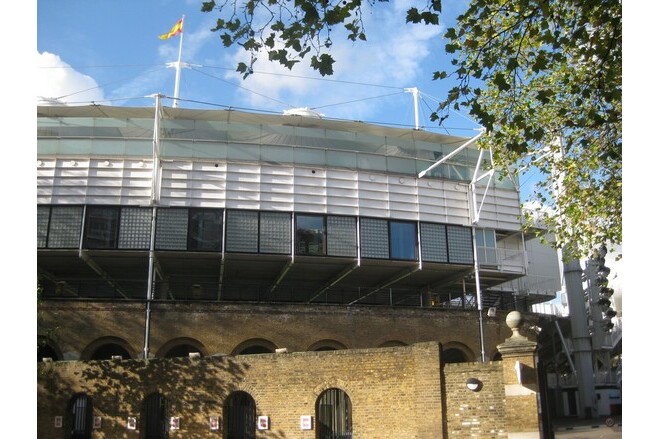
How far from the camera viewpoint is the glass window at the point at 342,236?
90.0 ft

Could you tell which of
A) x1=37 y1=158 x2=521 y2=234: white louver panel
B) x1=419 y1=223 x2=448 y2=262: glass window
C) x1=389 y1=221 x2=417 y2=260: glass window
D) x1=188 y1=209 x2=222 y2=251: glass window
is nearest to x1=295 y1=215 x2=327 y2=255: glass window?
x1=37 y1=158 x2=521 y2=234: white louver panel

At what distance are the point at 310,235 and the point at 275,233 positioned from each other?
152 cm

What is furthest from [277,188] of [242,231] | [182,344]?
[182,344]

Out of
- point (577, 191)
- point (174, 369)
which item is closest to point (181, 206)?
point (174, 369)

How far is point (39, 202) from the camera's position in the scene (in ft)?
87.6

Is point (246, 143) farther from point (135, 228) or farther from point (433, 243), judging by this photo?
point (433, 243)

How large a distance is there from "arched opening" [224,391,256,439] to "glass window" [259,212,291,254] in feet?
33.7

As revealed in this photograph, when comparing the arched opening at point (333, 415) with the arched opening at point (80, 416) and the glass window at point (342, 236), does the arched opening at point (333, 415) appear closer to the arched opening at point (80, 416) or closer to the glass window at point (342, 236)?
the arched opening at point (80, 416)

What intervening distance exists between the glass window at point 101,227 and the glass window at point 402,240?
11.8 metres

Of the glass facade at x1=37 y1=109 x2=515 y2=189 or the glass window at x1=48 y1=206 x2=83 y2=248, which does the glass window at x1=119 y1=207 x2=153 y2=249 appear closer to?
the glass window at x1=48 y1=206 x2=83 y2=248

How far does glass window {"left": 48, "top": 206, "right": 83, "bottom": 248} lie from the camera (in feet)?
85.4

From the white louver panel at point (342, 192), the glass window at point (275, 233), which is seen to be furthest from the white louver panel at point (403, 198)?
the glass window at point (275, 233)

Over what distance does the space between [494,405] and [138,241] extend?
56.4 feet

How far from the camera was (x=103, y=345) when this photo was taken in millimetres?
25062
